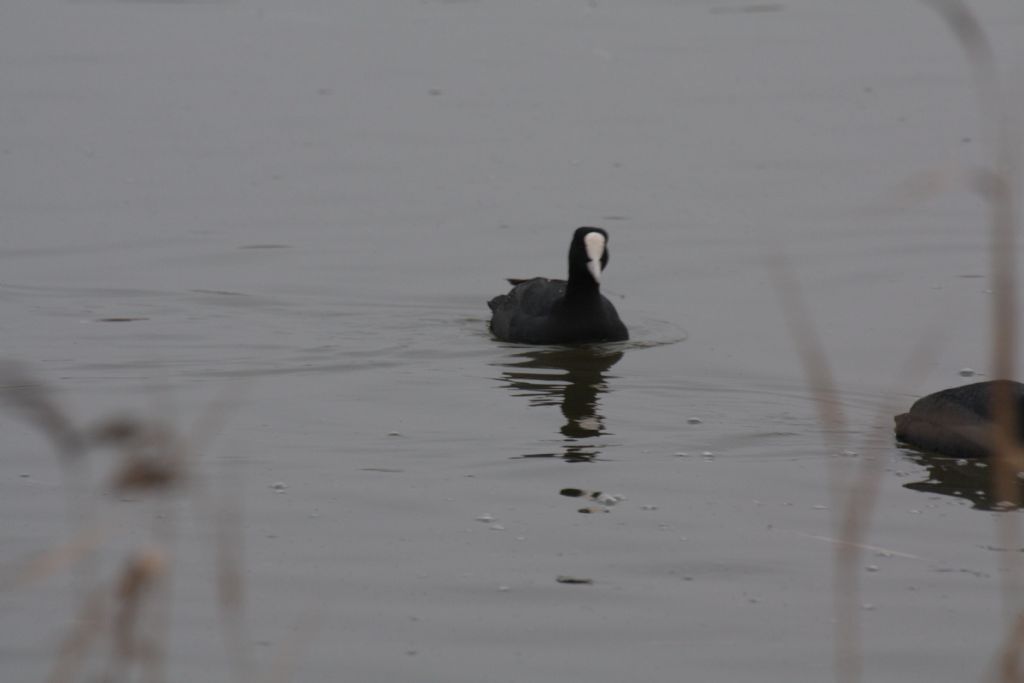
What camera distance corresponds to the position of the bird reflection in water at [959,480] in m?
7.43

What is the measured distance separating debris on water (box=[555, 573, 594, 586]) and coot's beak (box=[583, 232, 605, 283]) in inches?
189

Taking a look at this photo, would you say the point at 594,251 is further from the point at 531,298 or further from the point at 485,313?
the point at 485,313

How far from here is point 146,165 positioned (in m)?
16.0

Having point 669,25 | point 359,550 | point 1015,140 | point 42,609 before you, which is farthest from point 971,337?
point 669,25

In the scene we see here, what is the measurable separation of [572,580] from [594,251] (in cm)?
501

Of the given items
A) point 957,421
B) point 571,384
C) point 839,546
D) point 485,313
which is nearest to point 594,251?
point 485,313

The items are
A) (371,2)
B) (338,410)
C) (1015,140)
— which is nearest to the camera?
(1015,140)

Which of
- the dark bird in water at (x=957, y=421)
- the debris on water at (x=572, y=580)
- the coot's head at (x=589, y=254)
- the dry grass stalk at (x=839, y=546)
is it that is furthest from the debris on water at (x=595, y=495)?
the coot's head at (x=589, y=254)

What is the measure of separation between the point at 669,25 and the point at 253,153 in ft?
27.5

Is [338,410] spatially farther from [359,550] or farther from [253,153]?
[253,153]

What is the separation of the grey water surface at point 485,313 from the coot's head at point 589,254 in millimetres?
497

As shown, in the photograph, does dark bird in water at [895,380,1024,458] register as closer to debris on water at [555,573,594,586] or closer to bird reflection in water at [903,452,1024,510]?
bird reflection in water at [903,452,1024,510]

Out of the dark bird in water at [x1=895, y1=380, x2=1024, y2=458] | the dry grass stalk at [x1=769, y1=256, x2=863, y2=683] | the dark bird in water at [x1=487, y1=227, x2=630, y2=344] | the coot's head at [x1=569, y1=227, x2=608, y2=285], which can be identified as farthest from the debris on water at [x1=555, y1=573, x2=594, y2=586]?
the coot's head at [x1=569, y1=227, x2=608, y2=285]

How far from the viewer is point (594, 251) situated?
11.0m
